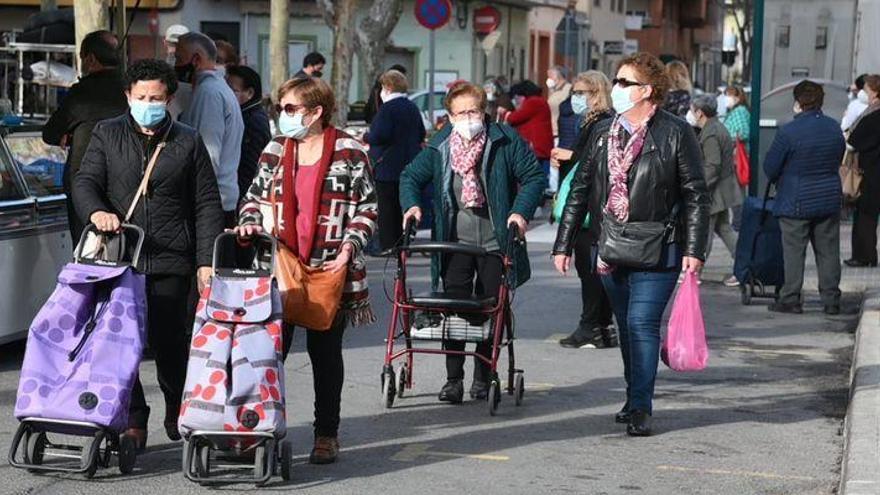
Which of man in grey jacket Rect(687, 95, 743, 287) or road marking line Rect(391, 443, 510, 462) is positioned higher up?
man in grey jacket Rect(687, 95, 743, 287)

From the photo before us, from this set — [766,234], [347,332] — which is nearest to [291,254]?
[347,332]

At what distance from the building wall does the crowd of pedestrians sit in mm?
13017

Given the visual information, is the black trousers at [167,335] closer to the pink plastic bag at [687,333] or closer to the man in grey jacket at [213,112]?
the man in grey jacket at [213,112]

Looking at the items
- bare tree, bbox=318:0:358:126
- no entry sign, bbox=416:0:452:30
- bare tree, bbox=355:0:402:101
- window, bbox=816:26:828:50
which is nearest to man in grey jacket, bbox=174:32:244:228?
no entry sign, bbox=416:0:452:30

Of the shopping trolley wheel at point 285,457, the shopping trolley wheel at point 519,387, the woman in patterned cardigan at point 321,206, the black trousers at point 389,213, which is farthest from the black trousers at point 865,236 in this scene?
the shopping trolley wheel at point 285,457

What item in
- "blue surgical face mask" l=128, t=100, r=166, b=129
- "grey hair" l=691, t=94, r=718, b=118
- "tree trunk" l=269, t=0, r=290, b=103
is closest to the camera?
"blue surgical face mask" l=128, t=100, r=166, b=129

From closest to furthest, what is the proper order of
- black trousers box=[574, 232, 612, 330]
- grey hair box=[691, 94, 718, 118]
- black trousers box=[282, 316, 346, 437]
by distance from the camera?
1. black trousers box=[282, 316, 346, 437]
2. black trousers box=[574, 232, 612, 330]
3. grey hair box=[691, 94, 718, 118]

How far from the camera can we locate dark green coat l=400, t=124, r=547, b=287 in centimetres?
946

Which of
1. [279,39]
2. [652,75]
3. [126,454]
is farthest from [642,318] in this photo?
[279,39]

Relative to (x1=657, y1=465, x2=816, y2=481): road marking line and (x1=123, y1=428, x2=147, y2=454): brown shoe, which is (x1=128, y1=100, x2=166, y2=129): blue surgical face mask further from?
(x1=657, y1=465, x2=816, y2=481): road marking line

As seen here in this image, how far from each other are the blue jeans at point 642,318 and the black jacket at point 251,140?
9.28 feet

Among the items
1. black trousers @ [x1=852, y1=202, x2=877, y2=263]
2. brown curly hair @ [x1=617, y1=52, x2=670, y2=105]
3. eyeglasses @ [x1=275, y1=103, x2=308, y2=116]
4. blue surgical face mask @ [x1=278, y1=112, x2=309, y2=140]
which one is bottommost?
black trousers @ [x1=852, y1=202, x2=877, y2=263]

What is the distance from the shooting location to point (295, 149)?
786 cm

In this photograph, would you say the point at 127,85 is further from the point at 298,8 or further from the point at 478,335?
the point at 298,8
